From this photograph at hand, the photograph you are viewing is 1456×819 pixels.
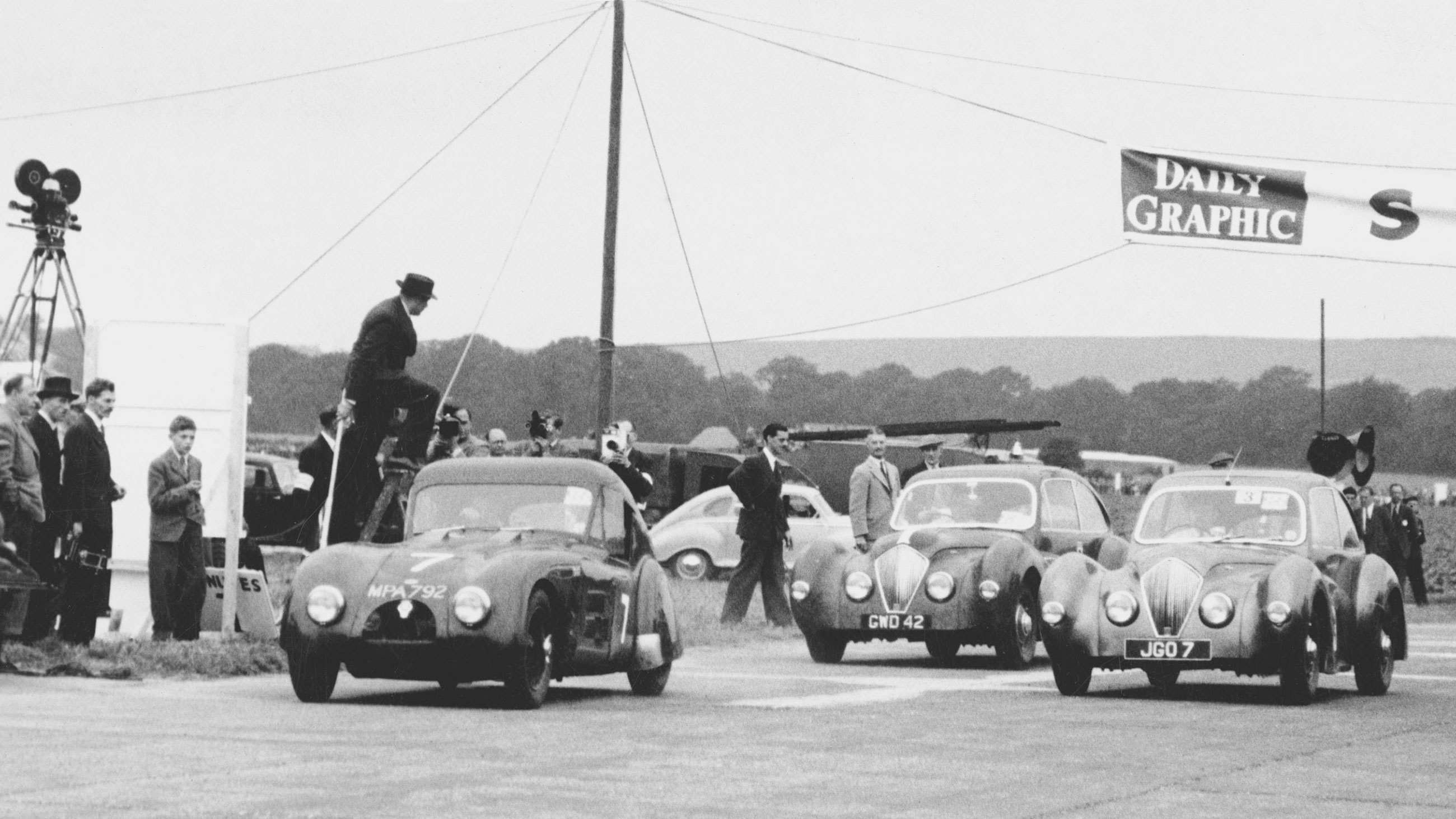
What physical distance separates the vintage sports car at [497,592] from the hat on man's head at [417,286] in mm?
2378

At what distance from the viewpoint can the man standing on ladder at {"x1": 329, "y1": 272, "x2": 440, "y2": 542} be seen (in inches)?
646

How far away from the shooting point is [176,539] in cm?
1614

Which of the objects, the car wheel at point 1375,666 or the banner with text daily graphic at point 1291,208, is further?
the banner with text daily graphic at point 1291,208

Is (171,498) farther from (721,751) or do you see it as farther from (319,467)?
(721,751)

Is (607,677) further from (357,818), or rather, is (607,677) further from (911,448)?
(911,448)

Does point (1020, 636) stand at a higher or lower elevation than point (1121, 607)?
lower

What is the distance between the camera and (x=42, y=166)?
72.9 ft

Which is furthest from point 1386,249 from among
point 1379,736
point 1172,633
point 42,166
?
point 42,166

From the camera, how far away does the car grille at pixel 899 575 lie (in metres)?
17.3

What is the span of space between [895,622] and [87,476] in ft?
20.4

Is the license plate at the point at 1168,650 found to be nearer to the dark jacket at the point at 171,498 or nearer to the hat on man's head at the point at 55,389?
the dark jacket at the point at 171,498

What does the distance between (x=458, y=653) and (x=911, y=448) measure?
38.6m

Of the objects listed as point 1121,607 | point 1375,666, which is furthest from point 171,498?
point 1375,666

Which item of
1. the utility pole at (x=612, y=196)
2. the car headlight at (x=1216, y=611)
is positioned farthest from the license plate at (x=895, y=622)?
the utility pole at (x=612, y=196)
